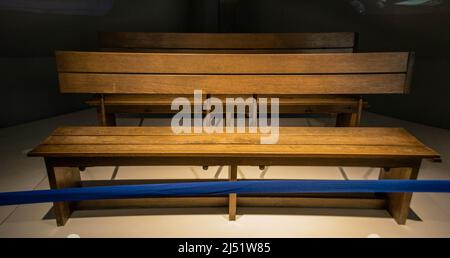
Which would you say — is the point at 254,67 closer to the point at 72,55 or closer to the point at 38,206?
the point at 72,55

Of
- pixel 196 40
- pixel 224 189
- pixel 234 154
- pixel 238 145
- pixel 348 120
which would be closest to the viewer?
pixel 224 189

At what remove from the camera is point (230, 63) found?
2.42 meters

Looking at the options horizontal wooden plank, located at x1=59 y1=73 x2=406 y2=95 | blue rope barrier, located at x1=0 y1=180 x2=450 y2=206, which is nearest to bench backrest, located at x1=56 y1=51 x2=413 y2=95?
horizontal wooden plank, located at x1=59 y1=73 x2=406 y2=95

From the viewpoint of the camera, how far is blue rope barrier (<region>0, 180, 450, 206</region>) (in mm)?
1596

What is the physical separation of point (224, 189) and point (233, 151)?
30cm

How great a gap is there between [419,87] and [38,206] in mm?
4578

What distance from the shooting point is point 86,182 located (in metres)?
2.68

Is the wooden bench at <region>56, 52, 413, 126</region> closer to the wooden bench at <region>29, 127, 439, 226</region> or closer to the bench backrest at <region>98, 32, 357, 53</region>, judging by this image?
the wooden bench at <region>29, 127, 439, 226</region>

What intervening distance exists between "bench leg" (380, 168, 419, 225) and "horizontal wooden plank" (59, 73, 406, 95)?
2.33 ft

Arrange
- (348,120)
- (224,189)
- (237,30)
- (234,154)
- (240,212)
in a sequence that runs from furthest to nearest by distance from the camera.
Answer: (237,30) → (348,120) → (240,212) → (234,154) → (224,189)

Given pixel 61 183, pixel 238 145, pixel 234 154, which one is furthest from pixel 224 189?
pixel 61 183

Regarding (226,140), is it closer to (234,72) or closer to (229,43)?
(234,72)

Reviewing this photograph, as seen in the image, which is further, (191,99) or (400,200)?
(191,99)

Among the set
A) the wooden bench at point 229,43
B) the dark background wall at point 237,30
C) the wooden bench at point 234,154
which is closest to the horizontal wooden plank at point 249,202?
the wooden bench at point 234,154
